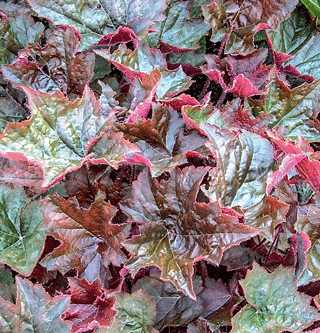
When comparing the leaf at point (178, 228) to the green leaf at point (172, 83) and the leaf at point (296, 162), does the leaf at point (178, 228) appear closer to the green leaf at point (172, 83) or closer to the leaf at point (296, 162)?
the leaf at point (296, 162)

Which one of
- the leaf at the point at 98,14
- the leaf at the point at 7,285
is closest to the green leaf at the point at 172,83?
the leaf at the point at 98,14

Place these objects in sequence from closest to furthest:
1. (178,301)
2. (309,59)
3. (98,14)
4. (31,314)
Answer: (31,314) < (178,301) < (98,14) < (309,59)

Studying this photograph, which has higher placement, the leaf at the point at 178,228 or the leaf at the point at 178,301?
the leaf at the point at 178,228

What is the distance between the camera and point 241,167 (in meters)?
1.21

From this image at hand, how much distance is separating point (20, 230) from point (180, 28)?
669 millimetres

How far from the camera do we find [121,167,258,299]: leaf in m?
1.12

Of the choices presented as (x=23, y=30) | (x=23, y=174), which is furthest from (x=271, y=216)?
(x=23, y=30)

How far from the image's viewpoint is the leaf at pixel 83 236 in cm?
122

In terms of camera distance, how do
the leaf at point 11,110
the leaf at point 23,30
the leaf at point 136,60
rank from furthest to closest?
the leaf at point 23,30
the leaf at point 11,110
the leaf at point 136,60

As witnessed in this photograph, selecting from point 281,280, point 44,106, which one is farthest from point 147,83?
point 281,280

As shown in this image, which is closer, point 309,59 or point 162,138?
point 162,138

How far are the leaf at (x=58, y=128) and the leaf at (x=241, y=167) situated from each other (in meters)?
0.24

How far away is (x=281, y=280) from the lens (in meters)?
1.20

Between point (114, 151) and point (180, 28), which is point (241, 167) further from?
point (180, 28)
